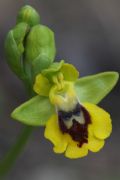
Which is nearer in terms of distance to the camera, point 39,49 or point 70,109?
point 39,49

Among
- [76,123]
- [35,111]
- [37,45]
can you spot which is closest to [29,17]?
[37,45]

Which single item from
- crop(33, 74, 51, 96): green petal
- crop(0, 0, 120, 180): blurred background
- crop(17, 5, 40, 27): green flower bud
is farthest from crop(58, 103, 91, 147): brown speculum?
crop(0, 0, 120, 180): blurred background

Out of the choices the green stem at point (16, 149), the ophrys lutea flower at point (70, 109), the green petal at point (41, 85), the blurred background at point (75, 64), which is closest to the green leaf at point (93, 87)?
the ophrys lutea flower at point (70, 109)

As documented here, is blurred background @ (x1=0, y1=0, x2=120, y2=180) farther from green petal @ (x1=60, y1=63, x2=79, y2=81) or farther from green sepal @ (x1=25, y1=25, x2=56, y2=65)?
green sepal @ (x1=25, y1=25, x2=56, y2=65)

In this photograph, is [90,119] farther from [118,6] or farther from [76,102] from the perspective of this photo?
[118,6]

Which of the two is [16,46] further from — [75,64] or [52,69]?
[75,64]

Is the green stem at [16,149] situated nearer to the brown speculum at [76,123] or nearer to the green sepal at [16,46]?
the brown speculum at [76,123]

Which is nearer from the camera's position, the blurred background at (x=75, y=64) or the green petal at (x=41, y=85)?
the green petal at (x=41, y=85)
